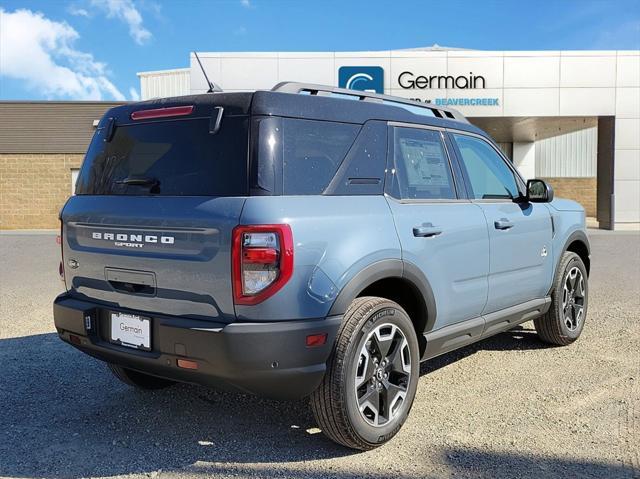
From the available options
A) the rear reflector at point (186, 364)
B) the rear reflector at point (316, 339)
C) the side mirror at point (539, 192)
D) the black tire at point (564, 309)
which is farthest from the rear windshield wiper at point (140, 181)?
the black tire at point (564, 309)

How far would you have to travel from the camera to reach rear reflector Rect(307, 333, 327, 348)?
2.93 meters

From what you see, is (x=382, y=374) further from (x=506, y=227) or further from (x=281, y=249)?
(x=506, y=227)

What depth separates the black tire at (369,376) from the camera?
3.07 m

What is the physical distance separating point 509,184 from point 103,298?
121 inches

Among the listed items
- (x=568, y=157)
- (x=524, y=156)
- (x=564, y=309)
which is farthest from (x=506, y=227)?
(x=568, y=157)

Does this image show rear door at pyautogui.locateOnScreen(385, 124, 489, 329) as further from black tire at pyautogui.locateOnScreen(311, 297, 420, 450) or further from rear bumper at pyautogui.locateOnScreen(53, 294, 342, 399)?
rear bumper at pyautogui.locateOnScreen(53, 294, 342, 399)

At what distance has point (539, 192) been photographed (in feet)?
15.5

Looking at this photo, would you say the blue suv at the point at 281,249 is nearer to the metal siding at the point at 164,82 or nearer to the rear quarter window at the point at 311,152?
the rear quarter window at the point at 311,152

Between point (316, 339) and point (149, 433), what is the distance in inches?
53.0

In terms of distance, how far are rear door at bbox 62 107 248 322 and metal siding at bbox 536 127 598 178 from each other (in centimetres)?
2805

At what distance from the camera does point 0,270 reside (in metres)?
11.0

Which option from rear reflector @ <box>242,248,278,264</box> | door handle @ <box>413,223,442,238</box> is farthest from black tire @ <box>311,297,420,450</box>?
rear reflector @ <box>242,248,278,264</box>

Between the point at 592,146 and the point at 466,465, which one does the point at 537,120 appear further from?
the point at 466,465


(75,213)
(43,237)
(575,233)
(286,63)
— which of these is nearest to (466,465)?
(75,213)
